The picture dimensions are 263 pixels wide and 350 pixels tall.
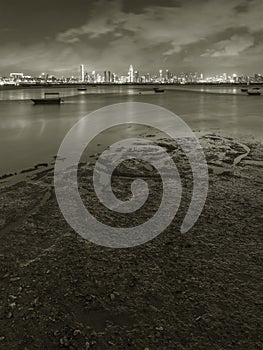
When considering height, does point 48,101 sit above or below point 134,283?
above

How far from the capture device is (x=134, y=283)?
4543 millimetres

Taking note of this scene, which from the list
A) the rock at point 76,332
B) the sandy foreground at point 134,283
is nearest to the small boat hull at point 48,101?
the sandy foreground at point 134,283

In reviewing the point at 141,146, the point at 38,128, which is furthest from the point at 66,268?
the point at 38,128

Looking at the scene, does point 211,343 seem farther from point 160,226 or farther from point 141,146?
point 141,146

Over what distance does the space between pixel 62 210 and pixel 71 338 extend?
3835 millimetres

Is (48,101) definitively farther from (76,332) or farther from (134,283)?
(76,332)

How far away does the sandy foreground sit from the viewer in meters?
3.62

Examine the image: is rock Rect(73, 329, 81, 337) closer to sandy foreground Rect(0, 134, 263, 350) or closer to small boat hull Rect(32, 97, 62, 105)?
sandy foreground Rect(0, 134, 263, 350)

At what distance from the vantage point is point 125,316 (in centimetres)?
394

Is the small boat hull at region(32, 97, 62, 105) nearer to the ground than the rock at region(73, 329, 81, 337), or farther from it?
farther from it

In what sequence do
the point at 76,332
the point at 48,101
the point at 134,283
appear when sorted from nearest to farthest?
the point at 76,332, the point at 134,283, the point at 48,101

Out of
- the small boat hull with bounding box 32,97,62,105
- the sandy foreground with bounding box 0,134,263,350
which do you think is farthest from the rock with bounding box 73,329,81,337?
the small boat hull with bounding box 32,97,62,105

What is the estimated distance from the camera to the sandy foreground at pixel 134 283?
3.62 metres

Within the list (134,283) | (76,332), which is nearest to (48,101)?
(134,283)
